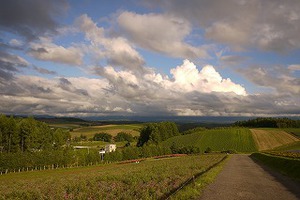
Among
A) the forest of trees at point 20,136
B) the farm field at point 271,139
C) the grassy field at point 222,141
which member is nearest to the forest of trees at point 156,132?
the grassy field at point 222,141

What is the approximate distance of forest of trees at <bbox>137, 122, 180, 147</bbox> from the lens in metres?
169

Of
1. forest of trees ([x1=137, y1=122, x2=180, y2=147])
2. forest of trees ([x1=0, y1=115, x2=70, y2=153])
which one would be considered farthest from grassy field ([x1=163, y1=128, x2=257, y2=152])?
forest of trees ([x1=0, y1=115, x2=70, y2=153])

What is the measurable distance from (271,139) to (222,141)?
22904 mm

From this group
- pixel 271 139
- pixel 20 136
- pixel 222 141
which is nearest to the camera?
pixel 20 136

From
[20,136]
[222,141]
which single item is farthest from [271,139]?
[20,136]

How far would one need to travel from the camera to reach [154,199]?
19.4m

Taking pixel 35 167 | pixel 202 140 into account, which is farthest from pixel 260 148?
pixel 35 167

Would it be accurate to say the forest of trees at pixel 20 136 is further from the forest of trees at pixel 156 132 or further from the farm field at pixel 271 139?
the farm field at pixel 271 139

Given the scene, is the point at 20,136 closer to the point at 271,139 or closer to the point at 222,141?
the point at 222,141

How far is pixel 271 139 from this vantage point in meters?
145

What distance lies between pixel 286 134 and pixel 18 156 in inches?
5124

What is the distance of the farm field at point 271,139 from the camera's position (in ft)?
439

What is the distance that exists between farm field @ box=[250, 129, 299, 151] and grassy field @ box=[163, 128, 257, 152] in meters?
2.96

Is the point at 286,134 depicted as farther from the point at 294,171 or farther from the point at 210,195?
the point at 210,195
